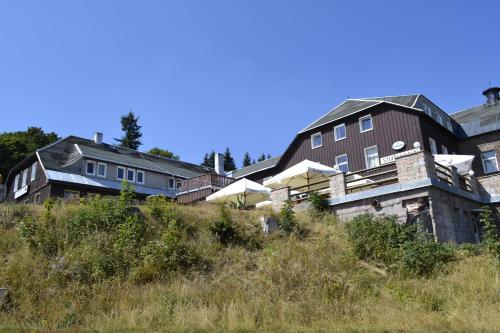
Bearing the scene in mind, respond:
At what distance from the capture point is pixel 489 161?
29.0 m

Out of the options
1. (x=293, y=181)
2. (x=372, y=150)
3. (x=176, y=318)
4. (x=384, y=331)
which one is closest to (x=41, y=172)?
(x=293, y=181)

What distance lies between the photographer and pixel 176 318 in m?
9.38

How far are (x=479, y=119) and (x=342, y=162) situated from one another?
33.4 ft

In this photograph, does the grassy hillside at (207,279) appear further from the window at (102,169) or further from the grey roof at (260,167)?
the grey roof at (260,167)

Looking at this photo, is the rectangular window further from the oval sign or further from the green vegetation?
the green vegetation

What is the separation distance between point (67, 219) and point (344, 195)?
9.90 meters

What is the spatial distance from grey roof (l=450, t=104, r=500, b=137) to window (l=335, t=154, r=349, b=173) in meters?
8.34

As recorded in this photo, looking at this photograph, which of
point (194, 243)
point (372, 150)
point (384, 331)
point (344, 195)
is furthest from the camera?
point (372, 150)

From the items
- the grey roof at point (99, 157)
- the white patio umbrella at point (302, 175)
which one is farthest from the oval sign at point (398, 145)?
the grey roof at point (99, 157)

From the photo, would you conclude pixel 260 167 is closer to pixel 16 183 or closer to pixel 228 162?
pixel 16 183

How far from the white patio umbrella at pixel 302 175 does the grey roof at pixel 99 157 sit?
18332 millimetres

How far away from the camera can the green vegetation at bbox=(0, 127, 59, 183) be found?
46.0m

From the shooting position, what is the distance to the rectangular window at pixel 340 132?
30.2 metres

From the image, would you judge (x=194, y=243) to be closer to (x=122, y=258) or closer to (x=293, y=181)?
(x=122, y=258)
